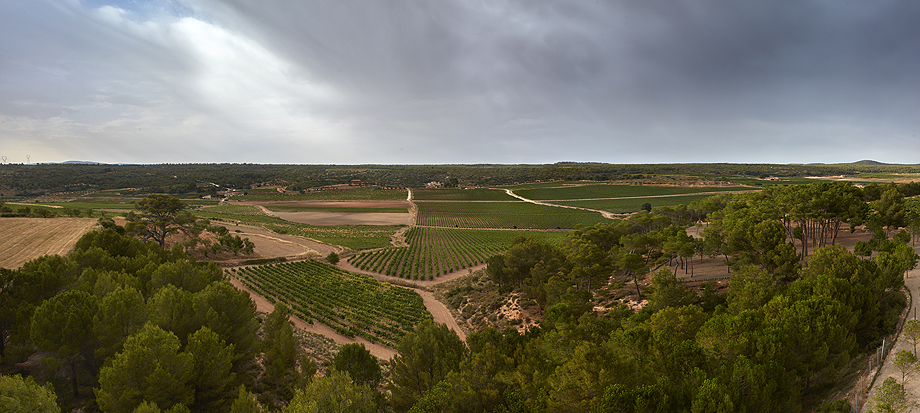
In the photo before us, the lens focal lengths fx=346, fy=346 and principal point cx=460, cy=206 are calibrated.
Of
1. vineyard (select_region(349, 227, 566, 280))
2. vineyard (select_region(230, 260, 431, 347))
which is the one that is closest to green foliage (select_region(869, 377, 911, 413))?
vineyard (select_region(230, 260, 431, 347))

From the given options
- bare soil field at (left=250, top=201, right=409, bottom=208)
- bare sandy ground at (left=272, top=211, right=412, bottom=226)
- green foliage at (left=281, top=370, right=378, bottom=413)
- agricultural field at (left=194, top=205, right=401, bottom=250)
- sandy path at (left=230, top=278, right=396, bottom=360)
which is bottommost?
sandy path at (left=230, top=278, right=396, bottom=360)

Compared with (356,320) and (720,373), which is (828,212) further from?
(356,320)

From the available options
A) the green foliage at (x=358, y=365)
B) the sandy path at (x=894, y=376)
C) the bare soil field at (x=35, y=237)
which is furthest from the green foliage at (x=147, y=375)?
the bare soil field at (x=35, y=237)

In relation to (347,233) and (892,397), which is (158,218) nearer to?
(347,233)

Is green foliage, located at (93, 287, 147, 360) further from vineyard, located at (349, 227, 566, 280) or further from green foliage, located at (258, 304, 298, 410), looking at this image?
vineyard, located at (349, 227, 566, 280)

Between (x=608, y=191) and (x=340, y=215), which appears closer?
(x=340, y=215)

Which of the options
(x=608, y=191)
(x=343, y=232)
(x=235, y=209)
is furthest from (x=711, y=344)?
(x=608, y=191)

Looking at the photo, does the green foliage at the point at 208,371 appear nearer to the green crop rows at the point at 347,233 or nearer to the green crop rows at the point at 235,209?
the green crop rows at the point at 347,233

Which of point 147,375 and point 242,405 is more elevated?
point 147,375
